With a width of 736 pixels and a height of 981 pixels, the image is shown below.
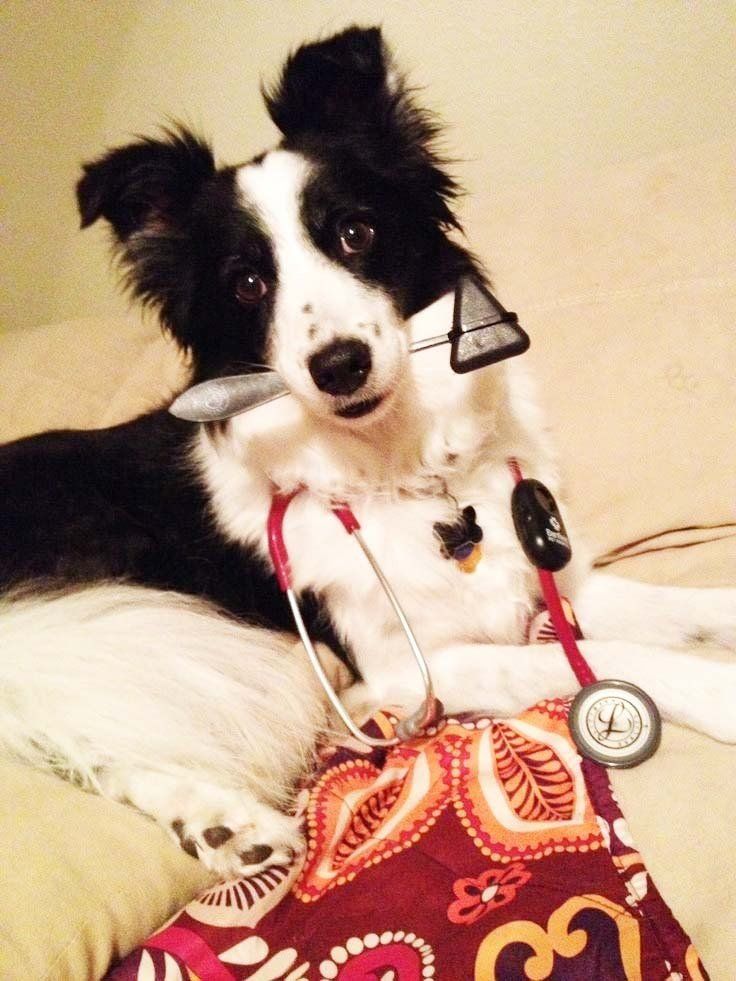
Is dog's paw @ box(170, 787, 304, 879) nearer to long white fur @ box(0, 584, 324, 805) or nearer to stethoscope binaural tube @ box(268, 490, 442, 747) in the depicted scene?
long white fur @ box(0, 584, 324, 805)

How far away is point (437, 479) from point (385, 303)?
0.39 metres

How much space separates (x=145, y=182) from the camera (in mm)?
1470

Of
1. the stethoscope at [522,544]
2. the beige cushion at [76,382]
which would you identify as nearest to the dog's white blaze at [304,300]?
the stethoscope at [522,544]

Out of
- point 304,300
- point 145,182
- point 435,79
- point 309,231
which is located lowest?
point 304,300

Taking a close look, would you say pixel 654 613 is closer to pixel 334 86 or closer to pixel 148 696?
pixel 148 696

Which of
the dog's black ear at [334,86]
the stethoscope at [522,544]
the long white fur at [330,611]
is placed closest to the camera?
the stethoscope at [522,544]

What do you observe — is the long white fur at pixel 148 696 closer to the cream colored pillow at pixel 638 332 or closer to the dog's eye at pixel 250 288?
the dog's eye at pixel 250 288

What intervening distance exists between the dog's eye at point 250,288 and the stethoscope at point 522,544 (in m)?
0.16

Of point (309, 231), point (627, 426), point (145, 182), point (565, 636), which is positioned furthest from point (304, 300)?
point (627, 426)

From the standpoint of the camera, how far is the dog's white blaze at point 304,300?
124cm

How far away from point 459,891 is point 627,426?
1149 millimetres

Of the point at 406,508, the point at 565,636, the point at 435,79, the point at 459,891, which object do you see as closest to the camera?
the point at 459,891

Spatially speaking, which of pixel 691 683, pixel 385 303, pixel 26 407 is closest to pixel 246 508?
pixel 385 303

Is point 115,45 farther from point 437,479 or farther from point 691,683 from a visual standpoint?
point 691,683
